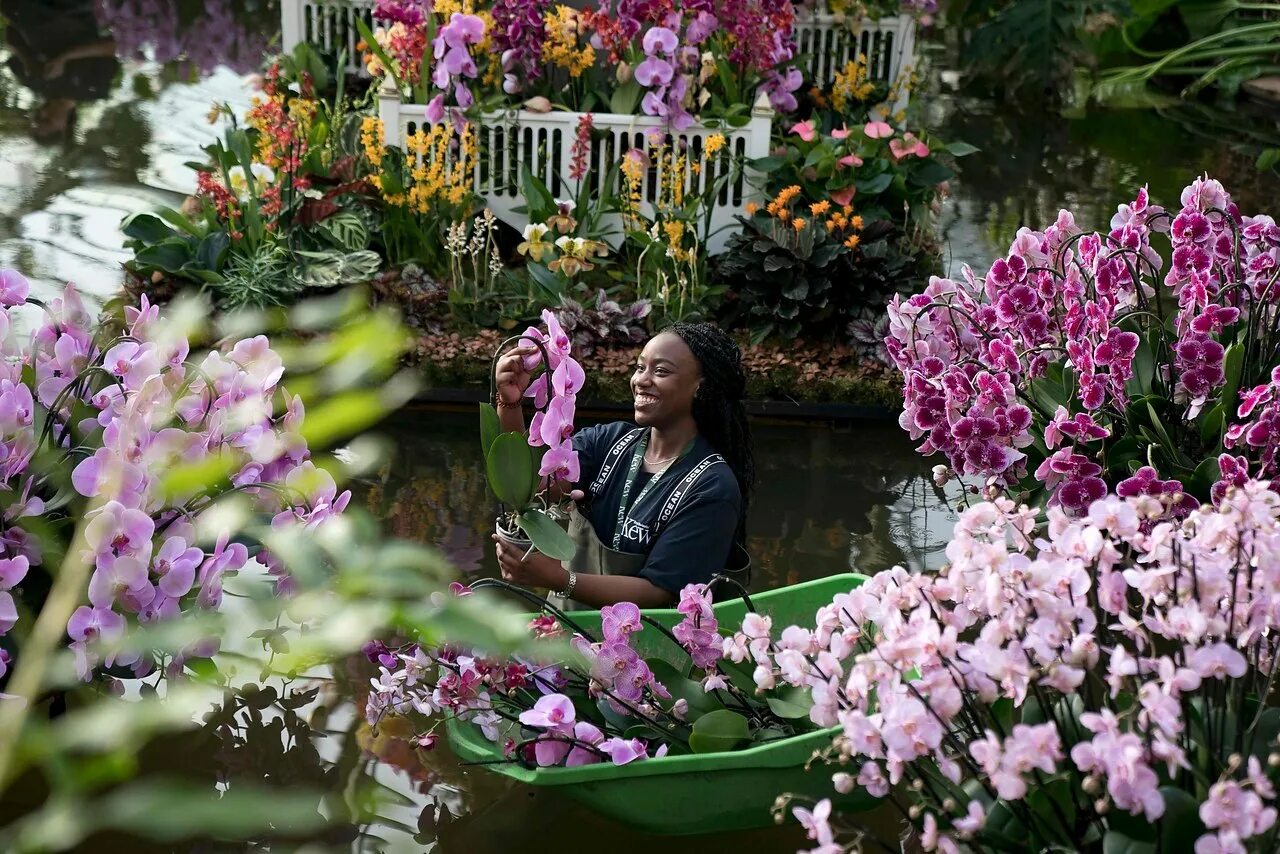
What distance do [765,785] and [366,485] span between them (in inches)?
100

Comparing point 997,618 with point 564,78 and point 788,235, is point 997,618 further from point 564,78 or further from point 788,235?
point 564,78

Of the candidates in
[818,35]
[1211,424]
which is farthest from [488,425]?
[818,35]

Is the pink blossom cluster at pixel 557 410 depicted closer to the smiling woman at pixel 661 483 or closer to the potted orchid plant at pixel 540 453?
the potted orchid plant at pixel 540 453

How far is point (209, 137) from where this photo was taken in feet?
28.7

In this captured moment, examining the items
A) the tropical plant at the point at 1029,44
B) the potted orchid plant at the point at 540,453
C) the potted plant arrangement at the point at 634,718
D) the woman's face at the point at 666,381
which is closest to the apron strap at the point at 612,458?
the woman's face at the point at 666,381

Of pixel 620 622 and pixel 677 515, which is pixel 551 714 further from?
pixel 677 515

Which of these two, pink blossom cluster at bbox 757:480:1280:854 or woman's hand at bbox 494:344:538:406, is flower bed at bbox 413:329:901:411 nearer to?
woman's hand at bbox 494:344:538:406

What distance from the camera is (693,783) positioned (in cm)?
288

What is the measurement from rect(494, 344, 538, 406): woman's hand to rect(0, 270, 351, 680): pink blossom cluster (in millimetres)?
521

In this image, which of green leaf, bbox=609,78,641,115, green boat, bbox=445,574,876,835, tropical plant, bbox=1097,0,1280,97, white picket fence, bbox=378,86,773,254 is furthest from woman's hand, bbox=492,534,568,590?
tropical plant, bbox=1097,0,1280,97

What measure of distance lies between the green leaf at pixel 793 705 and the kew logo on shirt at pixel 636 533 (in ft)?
1.72

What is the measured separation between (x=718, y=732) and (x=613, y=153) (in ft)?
13.0

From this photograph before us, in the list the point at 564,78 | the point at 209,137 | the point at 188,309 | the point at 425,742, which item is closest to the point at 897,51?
the point at 564,78

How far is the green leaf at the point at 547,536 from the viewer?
10.1 ft
